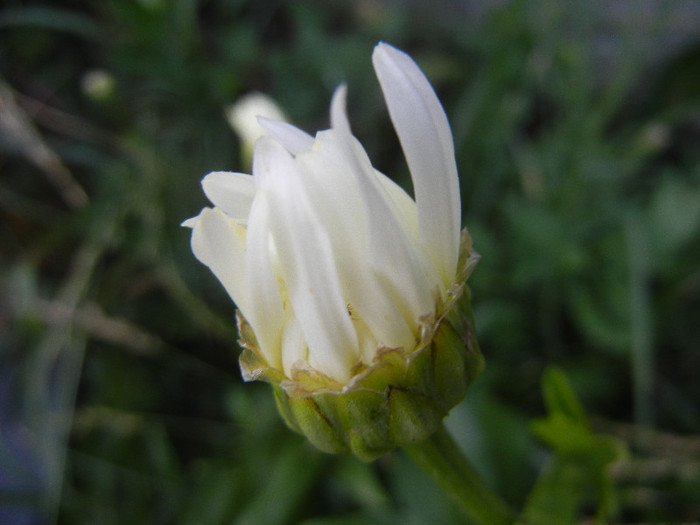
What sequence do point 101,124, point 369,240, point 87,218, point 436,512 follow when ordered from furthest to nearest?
point 101,124 → point 87,218 → point 436,512 → point 369,240

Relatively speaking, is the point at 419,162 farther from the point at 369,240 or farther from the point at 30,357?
the point at 30,357

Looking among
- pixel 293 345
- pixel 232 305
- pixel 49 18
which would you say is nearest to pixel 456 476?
pixel 293 345

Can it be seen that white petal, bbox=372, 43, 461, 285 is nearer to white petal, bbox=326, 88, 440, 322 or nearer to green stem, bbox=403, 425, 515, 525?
white petal, bbox=326, 88, 440, 322

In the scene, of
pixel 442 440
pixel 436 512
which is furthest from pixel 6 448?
pixel 442 440

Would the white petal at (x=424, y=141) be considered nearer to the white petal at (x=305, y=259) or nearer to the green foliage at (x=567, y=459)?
the white petal at (x=305, y=259)

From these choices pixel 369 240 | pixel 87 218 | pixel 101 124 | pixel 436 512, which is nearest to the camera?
pixel 369 240

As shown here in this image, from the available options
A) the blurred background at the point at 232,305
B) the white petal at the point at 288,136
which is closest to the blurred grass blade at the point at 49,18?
the blurred background at the point at 232,305

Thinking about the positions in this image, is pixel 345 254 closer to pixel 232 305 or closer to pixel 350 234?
pixel 350 234
